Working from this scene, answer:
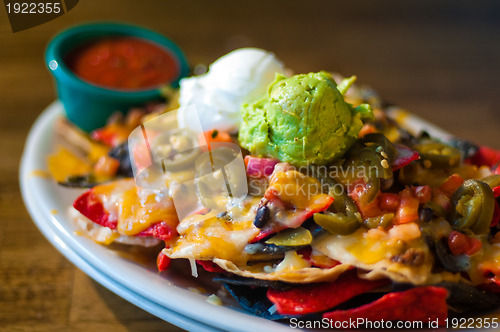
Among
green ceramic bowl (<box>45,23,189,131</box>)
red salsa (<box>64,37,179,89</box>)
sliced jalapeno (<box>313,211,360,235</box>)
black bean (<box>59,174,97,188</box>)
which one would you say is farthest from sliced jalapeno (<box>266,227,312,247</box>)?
red salsa (<box>64,37,179,89</box>)

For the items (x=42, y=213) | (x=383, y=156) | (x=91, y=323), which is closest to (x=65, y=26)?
(x=42, y=213)

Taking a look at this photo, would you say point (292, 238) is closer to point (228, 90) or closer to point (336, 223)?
point (336, 223)

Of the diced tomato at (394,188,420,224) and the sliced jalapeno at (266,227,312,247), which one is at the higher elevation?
the diced tomato at (394,188,420,224)

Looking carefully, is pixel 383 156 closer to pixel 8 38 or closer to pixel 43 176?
pixel 43 176

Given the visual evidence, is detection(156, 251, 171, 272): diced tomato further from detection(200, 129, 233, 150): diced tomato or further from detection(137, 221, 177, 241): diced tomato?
detection(200, 129, 233, 150): diced tomato

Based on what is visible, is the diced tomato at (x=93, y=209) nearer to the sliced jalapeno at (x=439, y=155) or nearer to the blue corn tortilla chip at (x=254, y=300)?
the blue corn tortilla chip at (x=254, y=300)
